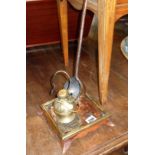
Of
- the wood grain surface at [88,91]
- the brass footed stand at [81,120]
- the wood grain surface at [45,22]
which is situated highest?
the wood grain surface at [45,22]

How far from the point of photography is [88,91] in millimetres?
1270

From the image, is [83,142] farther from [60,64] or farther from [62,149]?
[60,64]

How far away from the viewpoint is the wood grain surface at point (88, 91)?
38.0 inches

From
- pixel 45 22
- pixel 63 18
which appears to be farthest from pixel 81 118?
pixel 45 22

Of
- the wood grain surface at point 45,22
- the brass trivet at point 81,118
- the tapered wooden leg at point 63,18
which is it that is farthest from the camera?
the wood grain surface at point 45,22

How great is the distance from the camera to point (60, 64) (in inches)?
60.5

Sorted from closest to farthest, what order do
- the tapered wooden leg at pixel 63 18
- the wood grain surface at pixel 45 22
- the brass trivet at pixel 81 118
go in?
the brass trivet at pixel 81 118 < the tapered wooden leg at pixel 63 18 < the wood grain surface at pixel 45 22

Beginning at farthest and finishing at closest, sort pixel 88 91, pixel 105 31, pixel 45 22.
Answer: pixel 45 22, pixel 88 91, pixel 105 31

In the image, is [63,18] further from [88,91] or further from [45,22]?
[88,91]

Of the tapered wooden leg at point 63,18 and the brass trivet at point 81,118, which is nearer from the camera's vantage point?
the brass trivet at point 81,118

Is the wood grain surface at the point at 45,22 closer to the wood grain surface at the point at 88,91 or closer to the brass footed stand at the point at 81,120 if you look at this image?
the wood grain surface at the point at 88,91

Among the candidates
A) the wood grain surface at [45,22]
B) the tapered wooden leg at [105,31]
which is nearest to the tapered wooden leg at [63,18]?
the wood grain surface at [45,22]

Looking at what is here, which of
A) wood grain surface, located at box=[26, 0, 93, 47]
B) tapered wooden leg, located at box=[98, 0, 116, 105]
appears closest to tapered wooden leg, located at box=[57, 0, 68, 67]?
wood grain surface, located at box=[26, 0, 93, 47]
